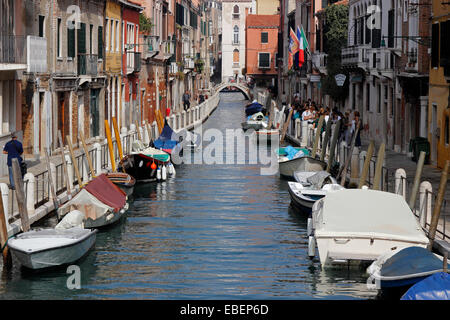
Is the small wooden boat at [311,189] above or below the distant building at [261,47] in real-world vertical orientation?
below

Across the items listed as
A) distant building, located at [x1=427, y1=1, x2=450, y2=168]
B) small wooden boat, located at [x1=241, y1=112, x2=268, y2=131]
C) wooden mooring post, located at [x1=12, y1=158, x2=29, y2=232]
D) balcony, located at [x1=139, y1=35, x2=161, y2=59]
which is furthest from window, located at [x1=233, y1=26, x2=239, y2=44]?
wooden mooring post, located at [x1=12, y1=158, x2=29, y2=232]

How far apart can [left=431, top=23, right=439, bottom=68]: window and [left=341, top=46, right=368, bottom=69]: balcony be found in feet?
33.8

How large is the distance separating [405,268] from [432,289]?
167cm

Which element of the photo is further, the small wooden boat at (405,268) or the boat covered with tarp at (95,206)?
the boat covered with tarp at (95,206)

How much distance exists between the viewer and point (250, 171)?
34125 mm

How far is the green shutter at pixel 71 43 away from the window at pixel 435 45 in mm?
13076

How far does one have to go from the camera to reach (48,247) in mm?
16531

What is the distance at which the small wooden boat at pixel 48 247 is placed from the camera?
53.7 feet

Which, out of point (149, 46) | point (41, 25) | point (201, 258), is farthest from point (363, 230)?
point (149, 46)

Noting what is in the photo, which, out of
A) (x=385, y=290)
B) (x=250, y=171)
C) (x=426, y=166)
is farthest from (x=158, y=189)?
(x=385, y=290)

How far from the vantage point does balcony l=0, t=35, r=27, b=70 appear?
25.2 meters

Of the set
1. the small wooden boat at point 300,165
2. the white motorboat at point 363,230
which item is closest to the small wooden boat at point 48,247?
the white motorboat at point 363,230

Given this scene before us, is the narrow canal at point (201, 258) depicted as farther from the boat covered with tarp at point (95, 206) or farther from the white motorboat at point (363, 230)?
the white motorboat at point (363, 230)

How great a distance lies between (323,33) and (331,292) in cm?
3586
